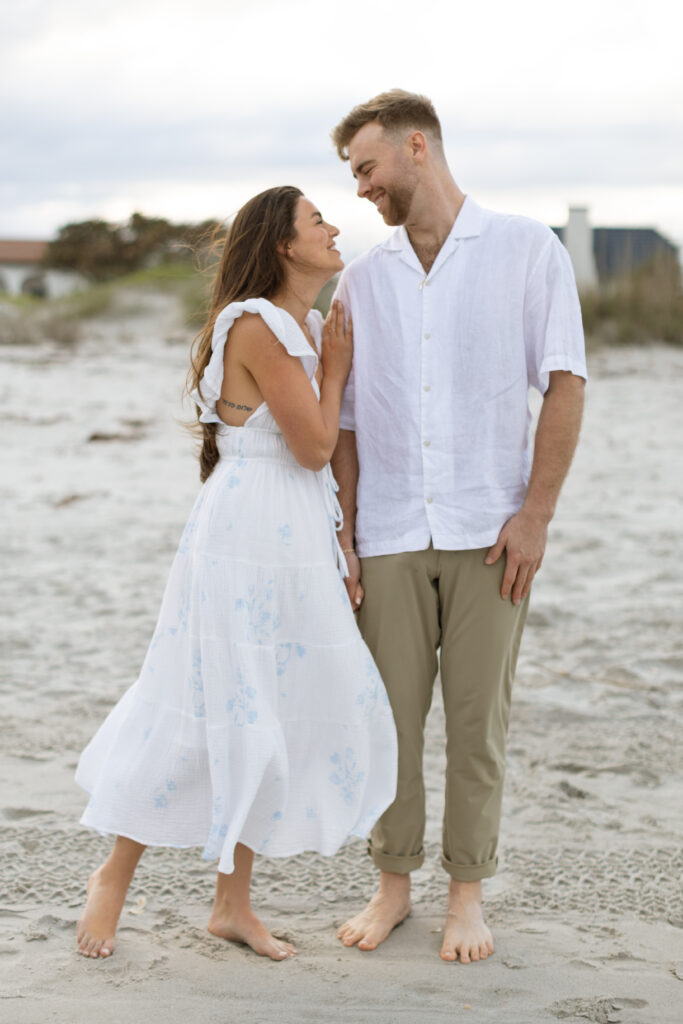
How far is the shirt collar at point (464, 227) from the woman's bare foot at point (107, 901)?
1.58 m

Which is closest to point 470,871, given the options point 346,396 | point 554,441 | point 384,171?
point 554,441

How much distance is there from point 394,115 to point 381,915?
1.92 metres

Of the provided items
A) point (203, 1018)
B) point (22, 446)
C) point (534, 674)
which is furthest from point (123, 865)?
point (22, 446)

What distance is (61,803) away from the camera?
3.47 meters

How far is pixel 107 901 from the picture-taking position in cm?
262

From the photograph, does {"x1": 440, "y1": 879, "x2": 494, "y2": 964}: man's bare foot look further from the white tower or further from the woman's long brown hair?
the white tower

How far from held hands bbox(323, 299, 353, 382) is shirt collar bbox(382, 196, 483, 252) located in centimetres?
22

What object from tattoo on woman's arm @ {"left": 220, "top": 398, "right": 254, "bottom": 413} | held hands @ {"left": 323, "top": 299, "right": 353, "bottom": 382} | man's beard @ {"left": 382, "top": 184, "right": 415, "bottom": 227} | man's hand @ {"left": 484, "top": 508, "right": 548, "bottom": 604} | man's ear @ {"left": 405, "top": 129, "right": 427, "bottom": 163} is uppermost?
man's ear @ {"left": 405, "top": 129, "right": 427, "bottom": 163}

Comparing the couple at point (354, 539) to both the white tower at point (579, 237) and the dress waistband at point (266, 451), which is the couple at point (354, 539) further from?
the white tower at point (579, 237)

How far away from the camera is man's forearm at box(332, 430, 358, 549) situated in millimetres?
2773

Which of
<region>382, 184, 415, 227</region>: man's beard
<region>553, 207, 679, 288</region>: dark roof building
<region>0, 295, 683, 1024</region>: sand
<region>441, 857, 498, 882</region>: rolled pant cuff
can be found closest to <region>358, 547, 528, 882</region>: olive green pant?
<region>441, 857, 498, 882</region>: rolled pant cuff

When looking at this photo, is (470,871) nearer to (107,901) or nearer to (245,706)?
(245,706)

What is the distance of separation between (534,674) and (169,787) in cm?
251

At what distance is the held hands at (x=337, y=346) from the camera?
2.69 m
